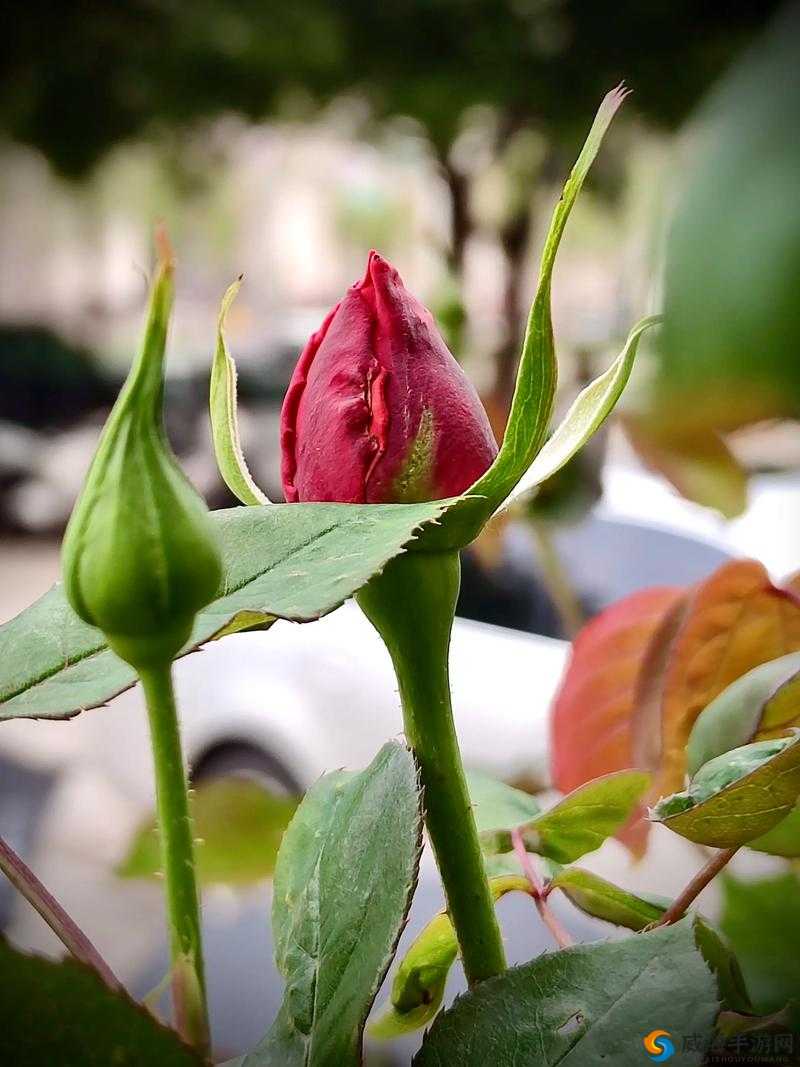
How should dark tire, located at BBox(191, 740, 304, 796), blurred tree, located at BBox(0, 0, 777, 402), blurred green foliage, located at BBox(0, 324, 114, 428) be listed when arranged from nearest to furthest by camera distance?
dark tire, located at BBox(191, 740, 304, 796)
blurred tree, located at BBox(0, 0, 777, 402)
blurred green foliage, located at BBox(0, 324, 114, 428)

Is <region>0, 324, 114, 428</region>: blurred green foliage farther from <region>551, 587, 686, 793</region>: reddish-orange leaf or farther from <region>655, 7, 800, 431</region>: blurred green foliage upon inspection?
<region>655, 7, 800, 431</region>: blurred green foliage

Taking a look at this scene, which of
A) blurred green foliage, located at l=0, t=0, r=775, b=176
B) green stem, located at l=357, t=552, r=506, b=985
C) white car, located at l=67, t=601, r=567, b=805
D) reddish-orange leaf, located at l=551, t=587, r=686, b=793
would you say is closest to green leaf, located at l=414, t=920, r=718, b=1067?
green stem, located at l=357, t=552, r=506, b=985

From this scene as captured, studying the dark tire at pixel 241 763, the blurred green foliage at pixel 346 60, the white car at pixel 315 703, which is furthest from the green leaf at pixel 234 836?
the blurred green foliage at pixel 346 60

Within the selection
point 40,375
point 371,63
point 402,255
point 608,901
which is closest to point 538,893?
point 608,901

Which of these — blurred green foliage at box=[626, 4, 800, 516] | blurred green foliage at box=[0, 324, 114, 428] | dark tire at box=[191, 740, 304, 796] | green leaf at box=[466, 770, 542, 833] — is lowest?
blurred green foliage at box=[0, 324, 114, 428]

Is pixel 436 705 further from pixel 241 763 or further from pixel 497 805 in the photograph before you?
pixel 241 763
